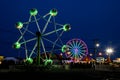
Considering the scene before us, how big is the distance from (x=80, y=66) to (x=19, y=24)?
742 inches

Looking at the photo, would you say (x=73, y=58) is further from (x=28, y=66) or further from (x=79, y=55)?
(x=28, y=66)

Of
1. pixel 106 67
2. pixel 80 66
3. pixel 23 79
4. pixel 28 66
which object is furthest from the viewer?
pixel 80 66

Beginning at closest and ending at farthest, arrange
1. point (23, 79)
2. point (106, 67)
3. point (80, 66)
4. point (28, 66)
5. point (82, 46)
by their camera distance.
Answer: point (23, 79), point (28, 66), point (106, 67), point (80, 66), point (82, 46)

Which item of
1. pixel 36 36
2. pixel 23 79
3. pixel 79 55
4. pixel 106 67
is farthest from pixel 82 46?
pixel 23 79

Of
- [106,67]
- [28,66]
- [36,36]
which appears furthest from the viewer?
[106,67]

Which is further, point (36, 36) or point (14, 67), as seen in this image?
point (36, 36)

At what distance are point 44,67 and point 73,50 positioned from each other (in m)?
27.9

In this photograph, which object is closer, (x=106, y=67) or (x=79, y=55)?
(x=106, y=67)

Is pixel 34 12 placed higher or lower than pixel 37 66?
higher

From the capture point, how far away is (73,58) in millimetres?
81438

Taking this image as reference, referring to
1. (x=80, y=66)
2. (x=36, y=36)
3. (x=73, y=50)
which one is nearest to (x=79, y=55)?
(x=73, y=50)

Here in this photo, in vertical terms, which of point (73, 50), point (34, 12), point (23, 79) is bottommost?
point (23, 79)

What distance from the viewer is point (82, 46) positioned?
78938 mm

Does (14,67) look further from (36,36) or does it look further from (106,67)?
(106,67)
